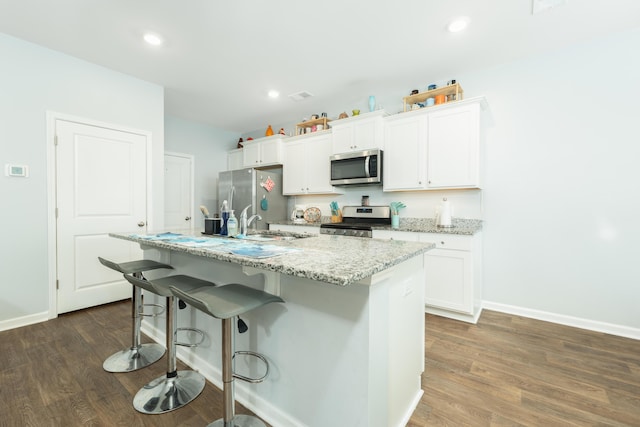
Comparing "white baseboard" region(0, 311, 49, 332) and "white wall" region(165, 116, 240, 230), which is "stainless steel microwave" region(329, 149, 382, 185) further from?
"white baseboard" region(0, 311, 49, 332)

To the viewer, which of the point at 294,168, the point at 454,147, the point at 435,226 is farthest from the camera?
the point at 294,168

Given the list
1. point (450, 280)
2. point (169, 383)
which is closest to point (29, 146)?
point (169, 383)

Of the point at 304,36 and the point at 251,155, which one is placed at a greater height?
the point at 304,36

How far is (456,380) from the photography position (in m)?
Answer: 1.76

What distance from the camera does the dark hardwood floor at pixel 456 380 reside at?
1461mm

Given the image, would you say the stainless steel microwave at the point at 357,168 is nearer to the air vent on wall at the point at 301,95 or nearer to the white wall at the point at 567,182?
the air vent on wall at the point at 301,95

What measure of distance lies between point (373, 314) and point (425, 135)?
2.55 m

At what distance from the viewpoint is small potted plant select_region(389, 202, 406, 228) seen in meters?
3.32

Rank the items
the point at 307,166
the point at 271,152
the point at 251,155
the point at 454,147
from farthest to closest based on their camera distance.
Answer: the point at 251,155
the point at 271,152
the point at 307,166
the point at 454,147

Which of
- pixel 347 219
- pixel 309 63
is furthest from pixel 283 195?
pixel 309 63

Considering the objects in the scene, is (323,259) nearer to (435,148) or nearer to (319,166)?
(435,148)

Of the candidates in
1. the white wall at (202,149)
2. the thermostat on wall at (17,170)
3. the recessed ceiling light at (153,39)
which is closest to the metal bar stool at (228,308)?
the recessed ceiling light at (153,39)

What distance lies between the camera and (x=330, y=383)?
1.20 metres

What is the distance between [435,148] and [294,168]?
2.15 meters
